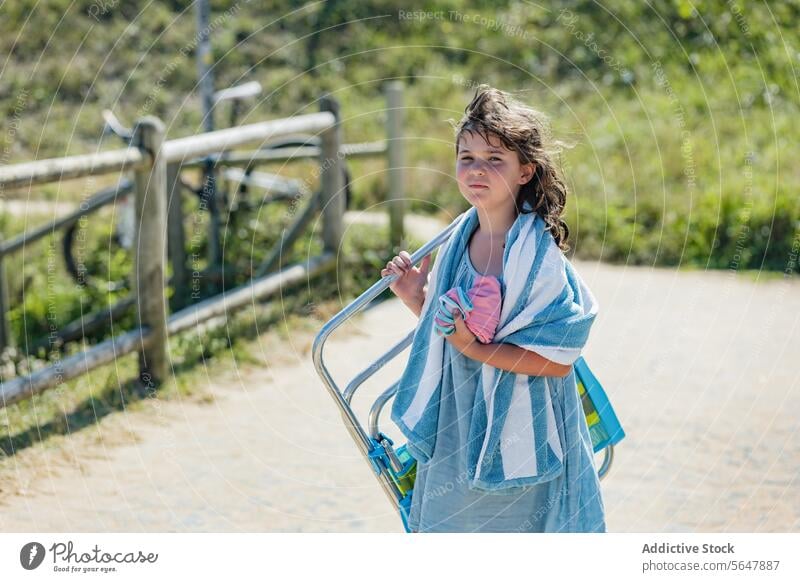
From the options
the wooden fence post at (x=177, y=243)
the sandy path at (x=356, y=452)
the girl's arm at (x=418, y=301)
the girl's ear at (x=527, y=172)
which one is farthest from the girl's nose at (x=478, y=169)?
the wooden fence post at (x=177, y=243)

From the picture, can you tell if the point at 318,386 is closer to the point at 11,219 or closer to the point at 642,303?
the point at 642,303

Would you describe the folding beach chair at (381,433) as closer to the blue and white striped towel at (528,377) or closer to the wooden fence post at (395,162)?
the blue and white striped towel at (528,377)

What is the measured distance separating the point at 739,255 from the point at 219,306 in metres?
3.38

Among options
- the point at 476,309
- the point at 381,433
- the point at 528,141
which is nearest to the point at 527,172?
the point at 528,141

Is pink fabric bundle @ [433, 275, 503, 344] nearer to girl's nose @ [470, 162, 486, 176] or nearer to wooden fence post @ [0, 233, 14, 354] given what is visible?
girl's nose @ [470, 162, 486, 176]

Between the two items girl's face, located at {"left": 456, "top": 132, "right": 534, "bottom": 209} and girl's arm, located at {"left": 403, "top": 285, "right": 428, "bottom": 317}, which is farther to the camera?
girl's arm, located at {"left": 403, "top": 285, "right": 428, "bottom": 317}

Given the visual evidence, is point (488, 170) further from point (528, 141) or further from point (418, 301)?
point (418, 301)

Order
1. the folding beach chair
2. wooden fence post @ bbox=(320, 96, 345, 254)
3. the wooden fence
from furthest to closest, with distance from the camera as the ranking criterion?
wooden fence post @ bbox=(320, 96, 345, 254) < the wooden fence < the folding beach chair

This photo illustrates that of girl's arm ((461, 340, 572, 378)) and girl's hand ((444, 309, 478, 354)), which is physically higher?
girl's hand ((444, 309, 478, 354))

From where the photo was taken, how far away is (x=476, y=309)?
8.23ft

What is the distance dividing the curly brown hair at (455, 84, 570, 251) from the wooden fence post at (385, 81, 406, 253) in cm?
453

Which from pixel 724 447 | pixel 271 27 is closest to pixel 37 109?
pixel 271 27

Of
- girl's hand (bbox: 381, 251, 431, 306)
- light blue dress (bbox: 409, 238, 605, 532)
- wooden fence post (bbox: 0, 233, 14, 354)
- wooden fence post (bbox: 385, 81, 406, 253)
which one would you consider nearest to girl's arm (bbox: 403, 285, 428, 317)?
girl's hand (bbox: 381, 251, 431, 306)

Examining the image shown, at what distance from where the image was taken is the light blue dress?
258cm
